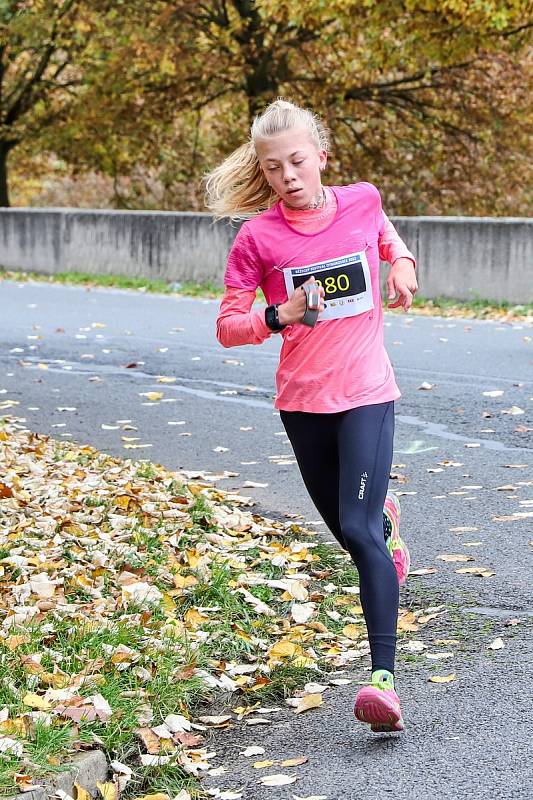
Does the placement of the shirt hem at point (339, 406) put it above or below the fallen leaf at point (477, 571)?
above

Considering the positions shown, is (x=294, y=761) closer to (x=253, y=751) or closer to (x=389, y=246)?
(x=253, y=751)

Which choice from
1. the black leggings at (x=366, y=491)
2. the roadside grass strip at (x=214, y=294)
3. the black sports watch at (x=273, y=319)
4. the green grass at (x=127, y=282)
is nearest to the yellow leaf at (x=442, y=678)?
the black leggings at (x=366, y=491)

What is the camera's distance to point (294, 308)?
3.92 meters

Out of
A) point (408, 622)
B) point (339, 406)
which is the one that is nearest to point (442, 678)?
point (408, 622)

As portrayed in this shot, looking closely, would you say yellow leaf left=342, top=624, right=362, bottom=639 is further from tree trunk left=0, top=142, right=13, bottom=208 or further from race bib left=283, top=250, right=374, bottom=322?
tree trunk left=0, top=142, right=13, bottom=208

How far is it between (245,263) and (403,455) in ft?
13.6

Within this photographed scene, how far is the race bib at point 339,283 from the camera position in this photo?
13.6 feet

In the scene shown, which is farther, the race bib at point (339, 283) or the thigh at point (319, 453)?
the thigh at point (319, 453)

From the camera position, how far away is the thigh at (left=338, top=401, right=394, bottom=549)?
4168 mm

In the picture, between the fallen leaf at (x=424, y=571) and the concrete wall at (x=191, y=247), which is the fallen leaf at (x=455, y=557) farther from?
the concrete wall at (x=191, y=247)

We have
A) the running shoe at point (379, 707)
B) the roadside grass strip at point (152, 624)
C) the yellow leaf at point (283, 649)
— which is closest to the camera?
the running shoe at point (379, 707)

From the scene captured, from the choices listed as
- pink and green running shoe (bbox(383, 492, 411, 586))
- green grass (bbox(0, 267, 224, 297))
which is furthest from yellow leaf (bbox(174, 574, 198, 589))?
green grass (bbox(0, 267, 224, 297))

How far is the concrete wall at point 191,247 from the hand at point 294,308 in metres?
12.5

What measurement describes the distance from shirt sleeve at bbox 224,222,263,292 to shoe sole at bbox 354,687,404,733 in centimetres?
128
